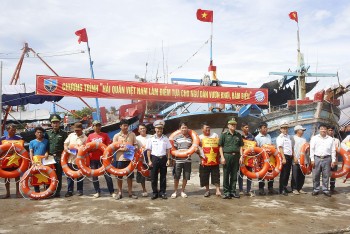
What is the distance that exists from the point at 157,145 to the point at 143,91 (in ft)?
19.6

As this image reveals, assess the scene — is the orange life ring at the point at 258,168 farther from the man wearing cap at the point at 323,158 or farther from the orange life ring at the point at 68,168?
the orange life ring at the point at 68,168

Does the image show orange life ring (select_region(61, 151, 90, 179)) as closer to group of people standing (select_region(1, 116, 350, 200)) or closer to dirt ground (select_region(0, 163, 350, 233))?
group of people standing (select_region(1, 116, 350, 200))

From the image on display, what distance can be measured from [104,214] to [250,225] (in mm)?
2136

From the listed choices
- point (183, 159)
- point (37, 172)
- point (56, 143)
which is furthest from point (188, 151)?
point (37, 172)

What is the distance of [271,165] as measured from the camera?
21.1 ft

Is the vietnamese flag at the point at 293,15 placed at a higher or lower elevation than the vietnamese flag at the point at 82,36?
higher

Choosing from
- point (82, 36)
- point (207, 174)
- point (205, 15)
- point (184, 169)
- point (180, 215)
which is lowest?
point (180, 215)

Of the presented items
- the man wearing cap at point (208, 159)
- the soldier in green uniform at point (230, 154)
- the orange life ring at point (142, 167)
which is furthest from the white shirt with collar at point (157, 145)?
the soldier in green uniform at point (230, 154)

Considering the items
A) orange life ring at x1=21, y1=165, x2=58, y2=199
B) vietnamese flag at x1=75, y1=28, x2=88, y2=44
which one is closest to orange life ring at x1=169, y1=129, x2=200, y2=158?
orange life ring at x1=21, y1=165, x2=58, y2=199

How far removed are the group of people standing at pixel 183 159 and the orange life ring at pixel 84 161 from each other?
136mm

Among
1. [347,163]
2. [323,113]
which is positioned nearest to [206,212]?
[347,163]

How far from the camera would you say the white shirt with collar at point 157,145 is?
19.4 ft

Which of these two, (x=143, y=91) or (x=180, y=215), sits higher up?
(x=143, y=91)

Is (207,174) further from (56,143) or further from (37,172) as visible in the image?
(37,172)
